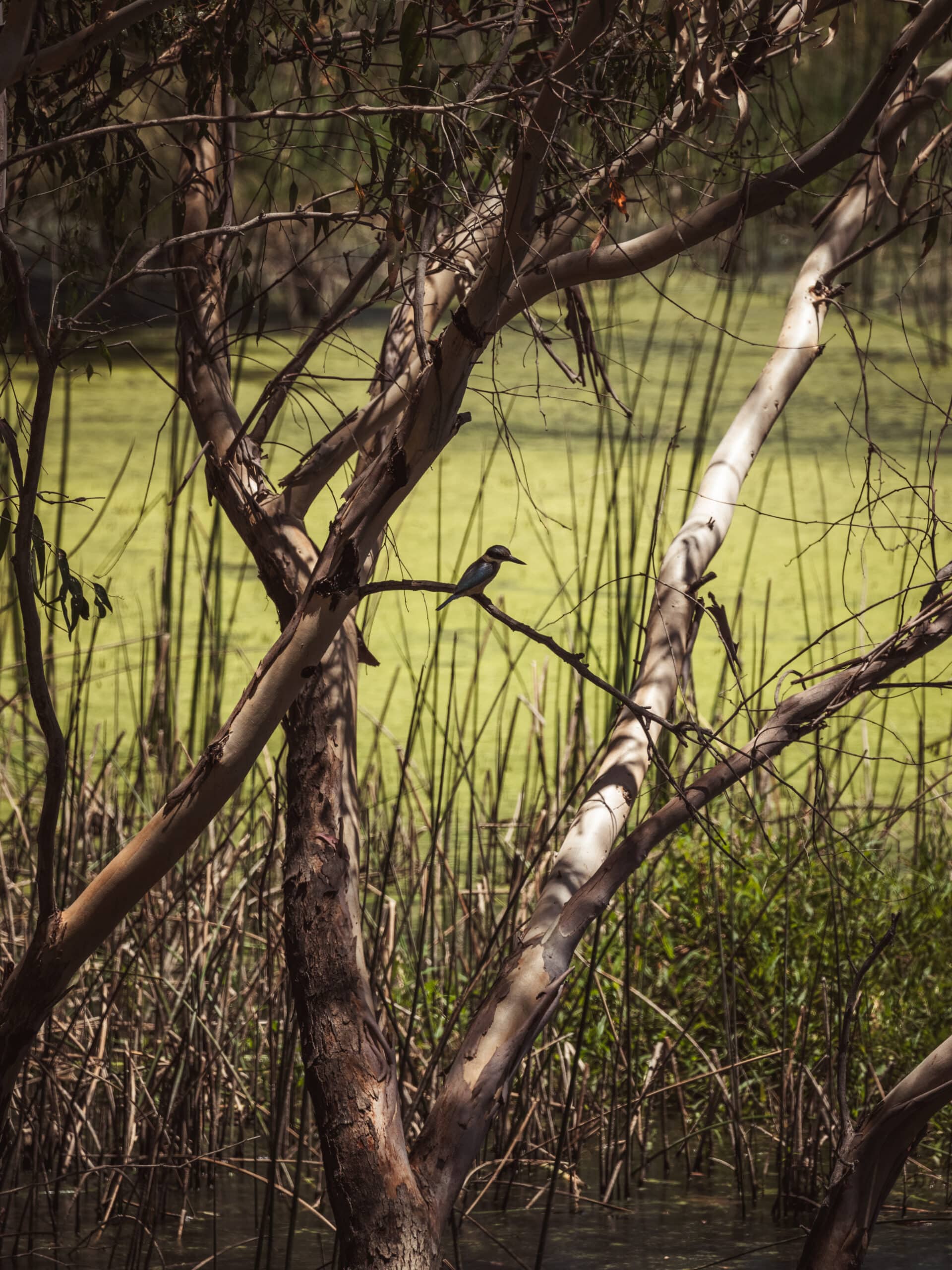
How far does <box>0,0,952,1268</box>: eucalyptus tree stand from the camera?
1.16 meters

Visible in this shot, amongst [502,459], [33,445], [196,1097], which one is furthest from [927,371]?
[33,445]

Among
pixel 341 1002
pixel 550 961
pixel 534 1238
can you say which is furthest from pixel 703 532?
pixel 534 1238

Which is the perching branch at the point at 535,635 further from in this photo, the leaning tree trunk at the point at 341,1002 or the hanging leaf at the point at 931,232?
the hanging leaf at the point at 931,232

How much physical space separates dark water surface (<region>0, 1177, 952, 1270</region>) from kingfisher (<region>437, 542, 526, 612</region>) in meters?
0.86

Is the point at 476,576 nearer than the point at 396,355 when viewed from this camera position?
Yes

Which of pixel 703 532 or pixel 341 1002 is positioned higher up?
pixel 703 532

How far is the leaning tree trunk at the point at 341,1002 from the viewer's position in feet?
4.20

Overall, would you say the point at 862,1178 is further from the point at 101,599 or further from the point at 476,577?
the point at 101,599

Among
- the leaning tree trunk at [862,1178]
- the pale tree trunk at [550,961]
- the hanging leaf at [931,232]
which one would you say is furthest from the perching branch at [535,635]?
the hanging leaf at [931,232]

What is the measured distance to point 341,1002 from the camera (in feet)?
4.44

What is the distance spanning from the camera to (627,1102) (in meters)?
1.81

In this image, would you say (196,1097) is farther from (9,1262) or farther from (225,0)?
(225,0)

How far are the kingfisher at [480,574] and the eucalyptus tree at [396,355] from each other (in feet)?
0.28

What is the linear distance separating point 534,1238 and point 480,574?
1044mm
